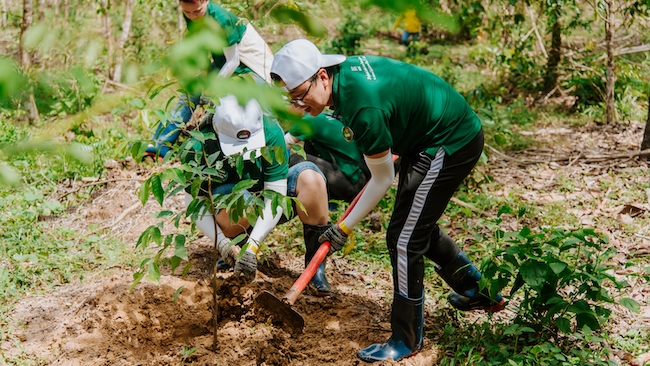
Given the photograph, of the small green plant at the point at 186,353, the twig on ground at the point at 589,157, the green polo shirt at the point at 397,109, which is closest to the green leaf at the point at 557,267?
the green polo shirt at the point at 397,109

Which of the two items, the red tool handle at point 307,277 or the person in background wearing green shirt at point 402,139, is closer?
the person in background wearing green shirt at point 402,139

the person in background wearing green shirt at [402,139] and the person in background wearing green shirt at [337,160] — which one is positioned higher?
the person in background wearing green shirt at [402,139]

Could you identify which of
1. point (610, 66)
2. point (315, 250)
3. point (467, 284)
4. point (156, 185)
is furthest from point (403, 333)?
point (610, 66)

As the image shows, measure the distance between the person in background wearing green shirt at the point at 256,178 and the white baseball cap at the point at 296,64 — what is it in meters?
0.66

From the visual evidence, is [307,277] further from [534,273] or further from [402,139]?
[534,273]

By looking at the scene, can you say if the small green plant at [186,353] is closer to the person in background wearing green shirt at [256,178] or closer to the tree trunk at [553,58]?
the person in background wearing green shirt at [256,178]

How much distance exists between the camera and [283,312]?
2816 mm

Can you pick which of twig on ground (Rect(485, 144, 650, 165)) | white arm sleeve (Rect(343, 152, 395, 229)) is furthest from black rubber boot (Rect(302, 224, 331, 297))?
twig on ground (Rect(485, 144, 650, 165))

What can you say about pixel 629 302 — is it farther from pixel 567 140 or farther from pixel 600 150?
pixel 567 140

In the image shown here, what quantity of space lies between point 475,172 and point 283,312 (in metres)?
2.25

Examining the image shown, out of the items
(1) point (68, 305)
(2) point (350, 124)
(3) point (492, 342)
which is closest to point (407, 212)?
(2) point (350, 124)

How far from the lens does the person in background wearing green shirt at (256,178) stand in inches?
116

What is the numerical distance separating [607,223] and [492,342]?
1643 mm

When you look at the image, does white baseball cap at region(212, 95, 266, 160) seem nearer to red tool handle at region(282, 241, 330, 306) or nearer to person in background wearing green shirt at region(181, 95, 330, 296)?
person in background wearing green shirt at region(181, 95, 330, 296)
